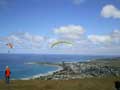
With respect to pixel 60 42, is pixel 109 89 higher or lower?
lower

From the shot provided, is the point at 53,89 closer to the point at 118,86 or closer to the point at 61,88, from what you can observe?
the point at 61,88

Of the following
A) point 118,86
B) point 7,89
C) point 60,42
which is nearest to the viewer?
point 118,86

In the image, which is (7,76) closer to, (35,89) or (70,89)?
(35,89)

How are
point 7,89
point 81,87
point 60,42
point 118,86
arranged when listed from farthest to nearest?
point 60,42
point 81,87
point 7,89
point 118,86

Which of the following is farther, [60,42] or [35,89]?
[60,42]

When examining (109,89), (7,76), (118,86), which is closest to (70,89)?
(109,89)

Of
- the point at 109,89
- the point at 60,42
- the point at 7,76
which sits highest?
the point at 60,42

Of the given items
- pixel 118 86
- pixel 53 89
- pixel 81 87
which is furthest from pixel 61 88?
pixel 118 86

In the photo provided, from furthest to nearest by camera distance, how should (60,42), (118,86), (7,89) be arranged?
(60,42), (7,89), (118,86)

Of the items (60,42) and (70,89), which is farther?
(60,42)
